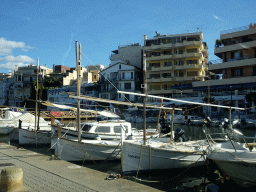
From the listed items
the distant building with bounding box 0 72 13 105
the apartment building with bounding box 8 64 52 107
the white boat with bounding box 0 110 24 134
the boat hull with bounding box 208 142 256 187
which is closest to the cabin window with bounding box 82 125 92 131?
the boat hull with bounding box 208 142 256 187

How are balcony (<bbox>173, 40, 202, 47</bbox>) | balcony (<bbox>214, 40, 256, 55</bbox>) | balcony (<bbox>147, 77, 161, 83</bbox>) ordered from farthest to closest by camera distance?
balcony (<bbox>147, 77, 161, 83</bbox>)
balcony (<bbox>173, 40, 202, 47</bbox>)
balcony (<bbox>214, 40, 256, 55</bbox>)

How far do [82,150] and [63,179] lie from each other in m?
6.28

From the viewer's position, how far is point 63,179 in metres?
9.04

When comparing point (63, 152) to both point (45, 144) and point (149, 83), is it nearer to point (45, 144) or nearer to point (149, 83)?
point (45, 144)

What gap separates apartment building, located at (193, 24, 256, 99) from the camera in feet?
150

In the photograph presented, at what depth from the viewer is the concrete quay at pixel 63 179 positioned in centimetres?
826

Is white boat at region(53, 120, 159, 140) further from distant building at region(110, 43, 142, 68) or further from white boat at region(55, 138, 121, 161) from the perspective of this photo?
distant building at region(110, 43, 142, 68)

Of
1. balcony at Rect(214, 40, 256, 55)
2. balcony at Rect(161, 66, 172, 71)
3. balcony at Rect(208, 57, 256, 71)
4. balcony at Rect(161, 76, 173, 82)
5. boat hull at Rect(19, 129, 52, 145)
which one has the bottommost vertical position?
boat hull at Rect(19, 129, 52, 145)

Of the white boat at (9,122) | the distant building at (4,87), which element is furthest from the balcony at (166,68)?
the distant building at (4,87)

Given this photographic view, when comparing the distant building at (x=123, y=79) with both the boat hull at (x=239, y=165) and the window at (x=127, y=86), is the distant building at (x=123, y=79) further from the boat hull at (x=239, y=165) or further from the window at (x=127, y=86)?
the boat hull at (x=239, y=165)

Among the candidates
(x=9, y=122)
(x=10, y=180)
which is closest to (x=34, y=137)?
(x=9, y=122)

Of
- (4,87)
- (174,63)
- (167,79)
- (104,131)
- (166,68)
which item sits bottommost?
(104,131)

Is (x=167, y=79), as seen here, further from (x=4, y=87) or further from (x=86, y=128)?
(x=4, y=87)

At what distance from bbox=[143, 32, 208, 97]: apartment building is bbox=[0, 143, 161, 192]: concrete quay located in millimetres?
47672
